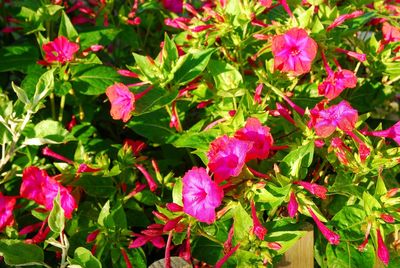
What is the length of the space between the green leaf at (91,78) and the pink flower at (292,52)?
539 mm

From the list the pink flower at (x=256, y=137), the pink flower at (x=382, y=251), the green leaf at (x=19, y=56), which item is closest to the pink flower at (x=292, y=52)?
the pink flower at (x=256, y=137)

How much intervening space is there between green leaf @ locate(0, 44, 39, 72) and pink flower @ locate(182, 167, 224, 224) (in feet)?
2.67

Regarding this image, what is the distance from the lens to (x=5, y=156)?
56.5 inches

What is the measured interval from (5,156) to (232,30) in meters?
0.71

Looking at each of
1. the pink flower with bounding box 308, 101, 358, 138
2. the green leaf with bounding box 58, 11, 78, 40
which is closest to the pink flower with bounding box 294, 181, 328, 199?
the pink flower with bounding box 308, 101, 358, 138

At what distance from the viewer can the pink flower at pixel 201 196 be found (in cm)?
117

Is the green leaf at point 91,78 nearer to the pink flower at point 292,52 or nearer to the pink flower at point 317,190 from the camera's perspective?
the pink flower at point 292,52

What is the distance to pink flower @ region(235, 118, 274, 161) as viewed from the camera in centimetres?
126

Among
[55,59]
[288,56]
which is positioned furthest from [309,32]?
[55,59]

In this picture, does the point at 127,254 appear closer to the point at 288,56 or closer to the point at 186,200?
the point at 186,200

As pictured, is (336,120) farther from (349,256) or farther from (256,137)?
(349,256)

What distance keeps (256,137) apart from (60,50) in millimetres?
675

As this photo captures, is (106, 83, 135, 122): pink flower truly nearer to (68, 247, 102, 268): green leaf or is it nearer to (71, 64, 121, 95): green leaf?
(71, 64, 121, 95): green leaf

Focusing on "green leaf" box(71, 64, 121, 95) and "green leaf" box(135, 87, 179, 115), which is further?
"green leaf" box(71, 64, 121, 95)
